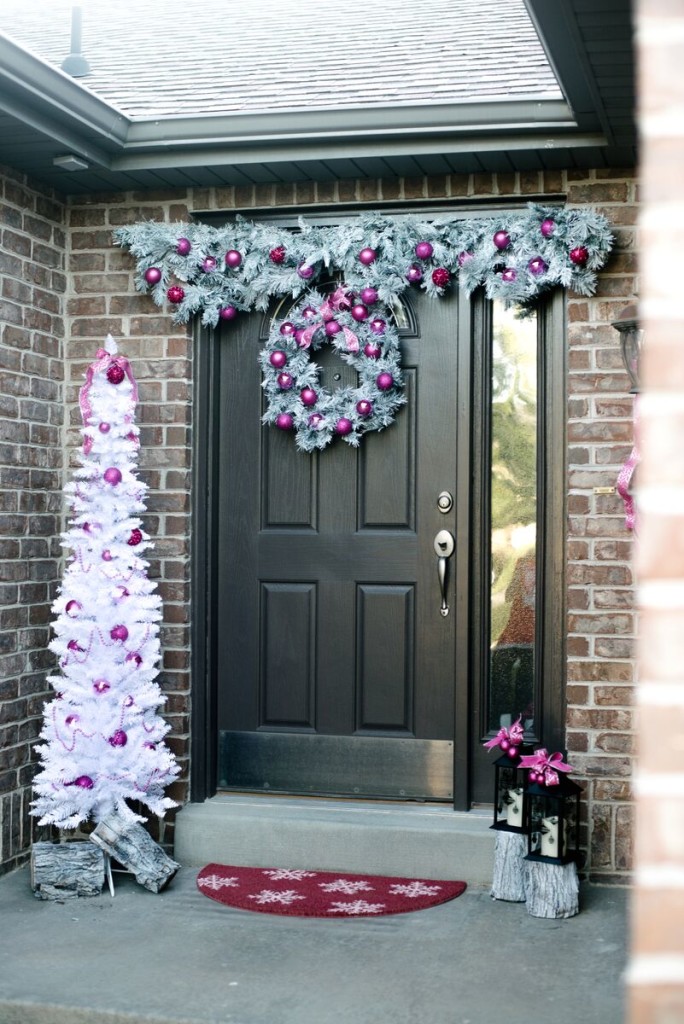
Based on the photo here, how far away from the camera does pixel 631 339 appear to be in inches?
145

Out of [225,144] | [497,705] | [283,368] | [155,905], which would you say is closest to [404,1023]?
[155,905]

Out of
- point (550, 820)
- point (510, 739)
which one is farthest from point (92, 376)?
point (550, 820)

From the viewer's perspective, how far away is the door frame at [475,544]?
4.39 metres

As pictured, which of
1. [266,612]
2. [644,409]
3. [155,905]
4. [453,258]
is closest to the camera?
[644,409]

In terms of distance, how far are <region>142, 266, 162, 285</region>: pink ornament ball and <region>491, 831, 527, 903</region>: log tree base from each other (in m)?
2.43

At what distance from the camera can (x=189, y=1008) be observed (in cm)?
319

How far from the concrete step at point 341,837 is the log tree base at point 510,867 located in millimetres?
154

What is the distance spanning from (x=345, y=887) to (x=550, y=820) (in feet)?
2.64

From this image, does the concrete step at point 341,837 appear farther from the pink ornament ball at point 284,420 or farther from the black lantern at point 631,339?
the black lantern at point 631,339

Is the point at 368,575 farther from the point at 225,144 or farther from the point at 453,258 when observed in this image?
the point at 225,144

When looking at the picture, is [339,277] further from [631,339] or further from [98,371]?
[631,339]

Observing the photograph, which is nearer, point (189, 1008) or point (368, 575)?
point (189, 1008)

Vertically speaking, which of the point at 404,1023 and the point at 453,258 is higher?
the point at 453,258

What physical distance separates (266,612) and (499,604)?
927 millimetres
